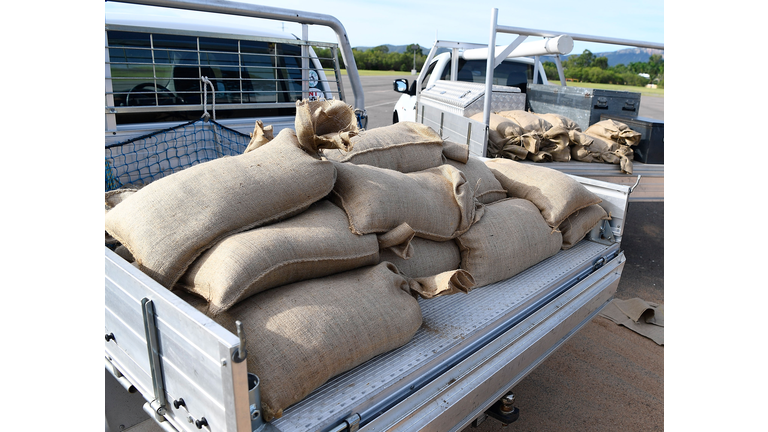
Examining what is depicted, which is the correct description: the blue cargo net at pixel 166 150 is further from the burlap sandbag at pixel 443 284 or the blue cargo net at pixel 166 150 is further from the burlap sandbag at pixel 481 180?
the burlap sandbag at pixel 443 284

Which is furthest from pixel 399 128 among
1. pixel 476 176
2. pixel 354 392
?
pixel 354 392

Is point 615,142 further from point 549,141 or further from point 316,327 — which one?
Answer: point 316,327

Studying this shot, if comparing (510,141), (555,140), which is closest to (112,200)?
(510,141)

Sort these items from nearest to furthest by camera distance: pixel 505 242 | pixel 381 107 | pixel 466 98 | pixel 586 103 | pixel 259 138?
1. pixel 259 138
2. pixel 505 242
3. pixel 466 98
4. pixel 586 103
5. pixel 381 107

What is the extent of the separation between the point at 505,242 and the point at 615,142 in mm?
2848

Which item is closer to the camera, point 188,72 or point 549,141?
point 188,72

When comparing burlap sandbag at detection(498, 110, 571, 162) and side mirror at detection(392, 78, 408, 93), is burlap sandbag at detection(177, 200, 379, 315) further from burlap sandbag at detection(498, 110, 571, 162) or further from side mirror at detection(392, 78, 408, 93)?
side mirror at detection(392, 78, 408, 93)

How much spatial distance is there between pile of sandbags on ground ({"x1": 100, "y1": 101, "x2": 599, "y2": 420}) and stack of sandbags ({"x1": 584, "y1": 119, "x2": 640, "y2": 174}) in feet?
8.04

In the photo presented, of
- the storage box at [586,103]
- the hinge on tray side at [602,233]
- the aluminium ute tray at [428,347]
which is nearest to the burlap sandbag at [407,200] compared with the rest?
the aluminium ute tray at [428,347]

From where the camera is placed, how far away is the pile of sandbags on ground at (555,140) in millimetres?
4195

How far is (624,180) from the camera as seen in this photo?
426 centimetres

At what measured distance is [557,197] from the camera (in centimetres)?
265

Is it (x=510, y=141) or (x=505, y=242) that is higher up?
(x=510, y=141)

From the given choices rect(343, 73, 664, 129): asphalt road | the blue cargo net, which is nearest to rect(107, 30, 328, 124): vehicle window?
the blue cargo net
